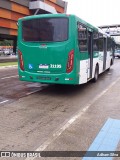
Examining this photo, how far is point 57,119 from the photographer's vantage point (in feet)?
21.5

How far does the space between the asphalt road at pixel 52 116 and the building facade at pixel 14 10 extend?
84.3 feet

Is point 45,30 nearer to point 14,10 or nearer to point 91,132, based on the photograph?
point 91,132

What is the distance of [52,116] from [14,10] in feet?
105

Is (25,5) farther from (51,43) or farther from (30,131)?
(30,131)

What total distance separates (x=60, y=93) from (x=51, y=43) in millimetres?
2083

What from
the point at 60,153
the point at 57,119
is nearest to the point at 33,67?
the point at 57,119

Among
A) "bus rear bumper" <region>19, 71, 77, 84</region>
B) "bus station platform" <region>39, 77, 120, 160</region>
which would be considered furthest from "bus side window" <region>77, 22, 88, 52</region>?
"bus station platform" <region>39, 77, 120, 160</region>

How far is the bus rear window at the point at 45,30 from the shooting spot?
9.12 meters

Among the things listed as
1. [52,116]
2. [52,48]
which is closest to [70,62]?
[52,48]

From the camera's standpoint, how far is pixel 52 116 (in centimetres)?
683

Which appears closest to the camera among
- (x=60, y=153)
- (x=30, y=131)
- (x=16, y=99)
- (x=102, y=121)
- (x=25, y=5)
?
(x=60, y=153)

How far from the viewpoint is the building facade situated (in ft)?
113

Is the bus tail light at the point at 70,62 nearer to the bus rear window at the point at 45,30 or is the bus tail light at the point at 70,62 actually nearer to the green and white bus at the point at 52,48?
the green and white bus at the point at 52,48

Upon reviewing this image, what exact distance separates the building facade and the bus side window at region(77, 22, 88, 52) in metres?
25.8
